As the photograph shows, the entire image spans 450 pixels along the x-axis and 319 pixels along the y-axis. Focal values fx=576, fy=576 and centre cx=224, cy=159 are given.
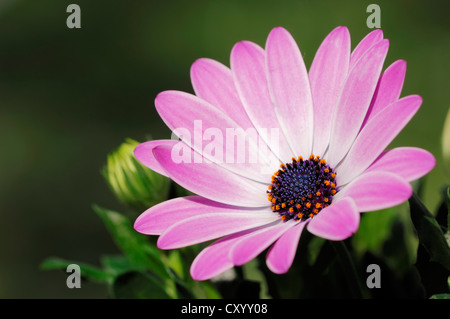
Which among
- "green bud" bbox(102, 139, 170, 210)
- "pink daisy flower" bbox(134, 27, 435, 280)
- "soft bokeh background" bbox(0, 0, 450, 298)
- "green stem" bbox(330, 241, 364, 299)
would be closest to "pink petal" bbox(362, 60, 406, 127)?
"pink daisy flower" bbox(134, 27, 435, 280)

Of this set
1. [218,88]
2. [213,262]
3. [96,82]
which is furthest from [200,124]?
[96,82]

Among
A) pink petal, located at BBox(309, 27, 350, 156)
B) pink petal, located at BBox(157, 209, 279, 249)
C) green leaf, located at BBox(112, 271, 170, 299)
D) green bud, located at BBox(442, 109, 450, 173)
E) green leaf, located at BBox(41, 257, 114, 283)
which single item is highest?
pink petal, located at BBox(309, 27, 350, 156)

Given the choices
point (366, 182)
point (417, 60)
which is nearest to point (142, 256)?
point (366, 182)

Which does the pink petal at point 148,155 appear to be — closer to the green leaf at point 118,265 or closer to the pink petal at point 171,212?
the pink petal at point 171,212

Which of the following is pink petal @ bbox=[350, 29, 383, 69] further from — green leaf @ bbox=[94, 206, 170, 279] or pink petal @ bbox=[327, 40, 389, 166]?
green leaf @ bbox=[94, 206, 170, 279]

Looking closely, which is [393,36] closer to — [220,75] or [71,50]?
[71,50]

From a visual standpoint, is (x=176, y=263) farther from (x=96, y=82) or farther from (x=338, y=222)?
(x=96, y=82)
